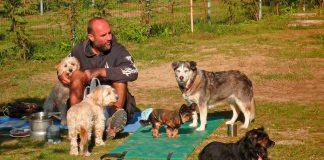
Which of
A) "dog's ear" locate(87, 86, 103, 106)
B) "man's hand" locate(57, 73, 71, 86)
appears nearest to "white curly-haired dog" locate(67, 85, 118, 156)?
"dog's ear" locate(87, 86, 103, 106)

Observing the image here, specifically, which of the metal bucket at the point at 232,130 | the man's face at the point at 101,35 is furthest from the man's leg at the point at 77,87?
the metal bucket at the point at 232,130

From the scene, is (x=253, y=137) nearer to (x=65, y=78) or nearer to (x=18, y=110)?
(x=65, y=78)

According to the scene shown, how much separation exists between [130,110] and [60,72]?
1326 millimetres

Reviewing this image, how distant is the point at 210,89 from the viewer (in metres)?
10.3

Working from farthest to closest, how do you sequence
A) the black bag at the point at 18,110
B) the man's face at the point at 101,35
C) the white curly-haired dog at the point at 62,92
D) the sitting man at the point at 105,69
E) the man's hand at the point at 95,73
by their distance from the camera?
the black bag at the point at 18,110 → the white curly-haired dog at the point at 62,92 → the man's face at the point at 101,35 → the man's hand at the point at 95,73 → the sitting man at the point at 105,69

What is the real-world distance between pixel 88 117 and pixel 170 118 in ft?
4.22

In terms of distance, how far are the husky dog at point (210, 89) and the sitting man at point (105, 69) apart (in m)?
0.80

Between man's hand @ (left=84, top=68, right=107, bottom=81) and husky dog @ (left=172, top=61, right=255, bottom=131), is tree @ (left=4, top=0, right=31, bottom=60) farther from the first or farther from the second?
husky dog @ (left=172, top=61, right=255, bottom=131)

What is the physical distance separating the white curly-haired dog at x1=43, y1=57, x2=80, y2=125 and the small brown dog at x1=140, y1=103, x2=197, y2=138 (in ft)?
5.00

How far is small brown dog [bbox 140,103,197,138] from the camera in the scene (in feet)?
29.9

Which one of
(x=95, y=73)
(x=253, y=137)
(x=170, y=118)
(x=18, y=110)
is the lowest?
(x=18, y=110)

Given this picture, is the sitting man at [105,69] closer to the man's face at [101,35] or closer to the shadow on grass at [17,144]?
the man's face at [101,35]


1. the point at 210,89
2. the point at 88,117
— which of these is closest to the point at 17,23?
the point at 210,89

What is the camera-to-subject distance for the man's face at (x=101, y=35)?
981 cm
